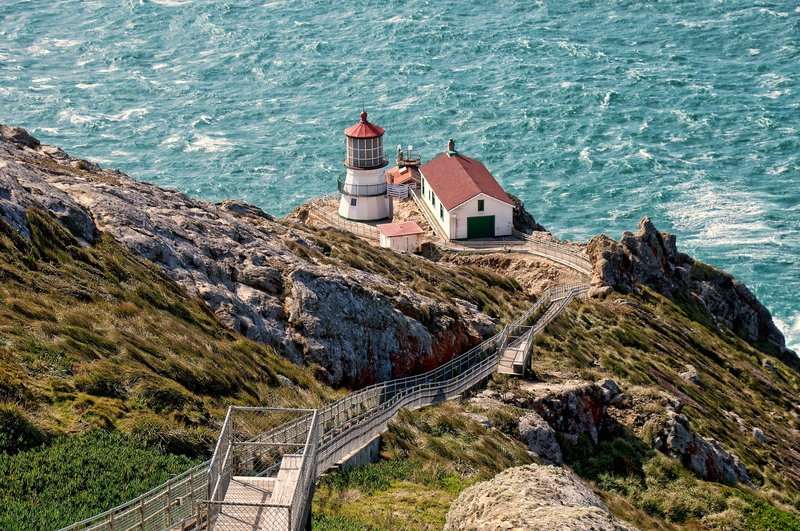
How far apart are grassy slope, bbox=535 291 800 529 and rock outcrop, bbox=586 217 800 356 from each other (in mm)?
1626

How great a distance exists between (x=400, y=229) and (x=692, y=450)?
32.0 m

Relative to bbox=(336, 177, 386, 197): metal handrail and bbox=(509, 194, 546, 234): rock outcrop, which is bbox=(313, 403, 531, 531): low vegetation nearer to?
bbox=(509, 194, 546, 234): rock outcrop

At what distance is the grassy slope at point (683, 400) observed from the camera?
3309 cm

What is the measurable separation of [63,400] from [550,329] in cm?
2578

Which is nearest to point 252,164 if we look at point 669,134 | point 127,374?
point 669,134

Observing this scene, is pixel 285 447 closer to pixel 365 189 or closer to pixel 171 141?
pixel 365 189

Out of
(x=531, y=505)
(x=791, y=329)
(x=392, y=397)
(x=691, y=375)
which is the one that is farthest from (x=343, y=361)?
(x=791, y=329)

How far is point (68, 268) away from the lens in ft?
103

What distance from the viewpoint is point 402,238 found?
213 ft

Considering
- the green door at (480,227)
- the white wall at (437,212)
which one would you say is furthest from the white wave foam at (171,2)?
the green door at (480,227)

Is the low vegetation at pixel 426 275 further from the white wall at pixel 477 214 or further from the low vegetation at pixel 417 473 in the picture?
the white wall at pixel 477 214

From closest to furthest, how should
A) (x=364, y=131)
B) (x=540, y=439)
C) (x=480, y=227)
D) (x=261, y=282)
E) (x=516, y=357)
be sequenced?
(x=540, y=439) < (x=261, y=282) < (x=516, y=357) < (x=480, y=227) < (x=364, y=131)

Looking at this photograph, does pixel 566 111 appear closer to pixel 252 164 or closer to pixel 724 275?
pixel 252 164

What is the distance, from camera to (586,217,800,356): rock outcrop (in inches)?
2261
